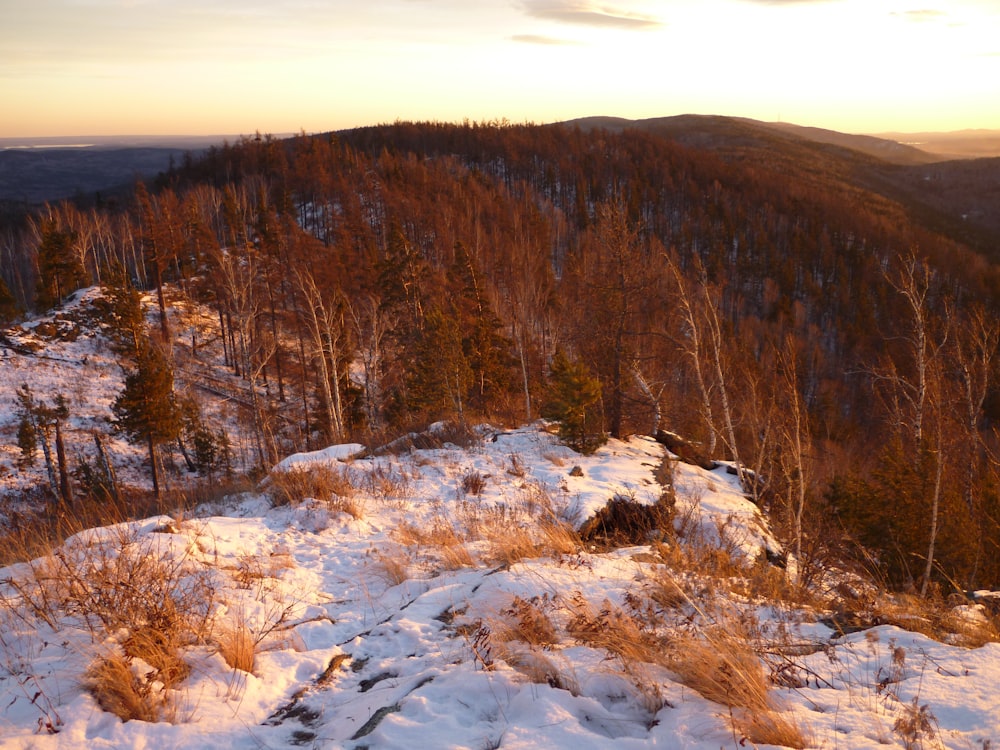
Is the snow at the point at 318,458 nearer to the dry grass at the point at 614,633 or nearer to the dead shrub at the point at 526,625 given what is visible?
the dead shrub at the point at 526,625

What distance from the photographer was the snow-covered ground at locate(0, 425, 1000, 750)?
96.2 inches

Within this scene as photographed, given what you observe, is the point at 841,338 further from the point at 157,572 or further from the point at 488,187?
the point at 157,572

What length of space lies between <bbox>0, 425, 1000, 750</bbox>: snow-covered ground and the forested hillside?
8.30 feet

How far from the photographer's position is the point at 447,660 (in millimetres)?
3113

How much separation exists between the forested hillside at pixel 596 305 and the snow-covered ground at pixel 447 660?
253 cm

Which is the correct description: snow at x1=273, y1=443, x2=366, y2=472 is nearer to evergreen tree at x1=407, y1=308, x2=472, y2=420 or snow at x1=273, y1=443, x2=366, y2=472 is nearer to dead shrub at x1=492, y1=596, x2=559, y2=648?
dead shrub at x1=492, y1=596, x2=559, y2=648

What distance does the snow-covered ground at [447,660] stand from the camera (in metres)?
2.44

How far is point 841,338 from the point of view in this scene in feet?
212

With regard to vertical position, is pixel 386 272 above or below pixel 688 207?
below

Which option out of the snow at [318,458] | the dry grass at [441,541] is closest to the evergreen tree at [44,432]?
the snow at [318,458]

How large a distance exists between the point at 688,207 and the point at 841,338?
120 ft

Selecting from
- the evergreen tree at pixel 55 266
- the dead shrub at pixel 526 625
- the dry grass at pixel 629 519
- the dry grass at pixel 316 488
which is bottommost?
the dry grass at pixel 629 519

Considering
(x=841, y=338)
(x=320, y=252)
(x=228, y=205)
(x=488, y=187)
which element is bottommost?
(x=841, y=338)

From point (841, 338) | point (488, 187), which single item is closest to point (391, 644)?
point (841, 338)
